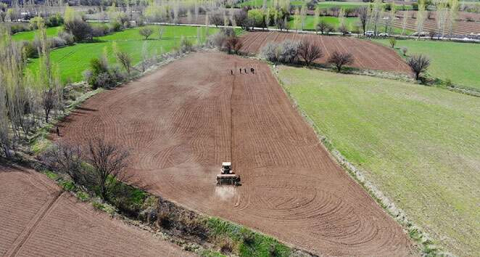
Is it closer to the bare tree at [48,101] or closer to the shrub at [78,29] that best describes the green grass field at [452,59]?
the bare tree at [48,101]

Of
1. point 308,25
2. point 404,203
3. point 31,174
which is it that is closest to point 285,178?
point 404,203

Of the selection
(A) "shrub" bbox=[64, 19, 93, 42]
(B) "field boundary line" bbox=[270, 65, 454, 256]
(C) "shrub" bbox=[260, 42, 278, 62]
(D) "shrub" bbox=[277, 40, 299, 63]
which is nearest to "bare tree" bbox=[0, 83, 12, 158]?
(B) "field boundary line" bbox=[270, 65, 454, 256]

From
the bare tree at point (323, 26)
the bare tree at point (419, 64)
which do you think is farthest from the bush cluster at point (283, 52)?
the bare tree at point (323, 26)

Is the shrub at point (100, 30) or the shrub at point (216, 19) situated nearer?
the shrub at point (100, 30)

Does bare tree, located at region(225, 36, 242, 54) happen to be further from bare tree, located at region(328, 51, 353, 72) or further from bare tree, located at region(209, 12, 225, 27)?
bare tree, located at region(209, 12, 225, 27)

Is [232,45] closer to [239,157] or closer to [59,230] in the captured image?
[239,157]

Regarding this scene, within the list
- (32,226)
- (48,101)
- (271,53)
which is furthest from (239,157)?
(271,53)

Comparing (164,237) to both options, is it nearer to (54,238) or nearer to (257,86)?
(54,238)
